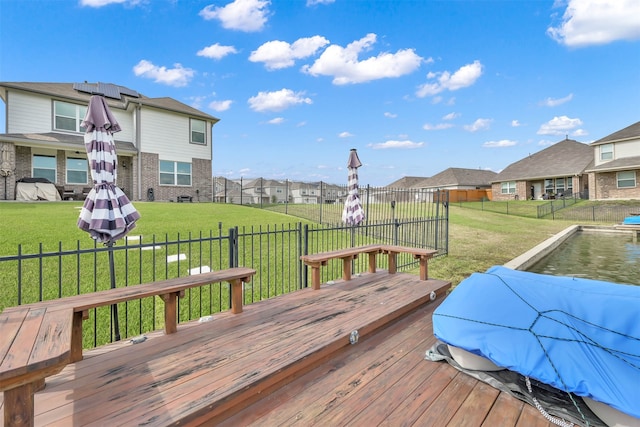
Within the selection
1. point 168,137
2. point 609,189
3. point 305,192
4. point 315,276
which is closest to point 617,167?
point 609,189

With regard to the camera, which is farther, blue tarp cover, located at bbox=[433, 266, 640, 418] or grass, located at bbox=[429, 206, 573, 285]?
grass, located at bbox=[429, 206, 573, 285]

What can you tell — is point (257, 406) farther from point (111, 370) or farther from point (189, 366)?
point (111, 370)

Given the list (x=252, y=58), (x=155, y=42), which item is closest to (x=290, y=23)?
(x=252, y=58)

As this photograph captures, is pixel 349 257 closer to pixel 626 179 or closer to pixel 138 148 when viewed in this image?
pixel 138 148

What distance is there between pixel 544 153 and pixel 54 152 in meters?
47.5

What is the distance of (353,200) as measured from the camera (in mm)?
8180

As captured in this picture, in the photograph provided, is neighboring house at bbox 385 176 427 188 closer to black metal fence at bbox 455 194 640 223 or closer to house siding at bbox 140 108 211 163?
black metal fence at bbox 455 194 640 223

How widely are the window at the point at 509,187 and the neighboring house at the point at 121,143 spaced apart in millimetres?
34757

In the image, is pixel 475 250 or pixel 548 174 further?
pixel 548 174

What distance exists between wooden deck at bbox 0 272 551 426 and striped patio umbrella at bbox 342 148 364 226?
15.2 feet

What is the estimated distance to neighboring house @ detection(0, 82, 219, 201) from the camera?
624 inches

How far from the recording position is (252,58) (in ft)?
51.9

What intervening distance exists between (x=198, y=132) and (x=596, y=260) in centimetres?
2170

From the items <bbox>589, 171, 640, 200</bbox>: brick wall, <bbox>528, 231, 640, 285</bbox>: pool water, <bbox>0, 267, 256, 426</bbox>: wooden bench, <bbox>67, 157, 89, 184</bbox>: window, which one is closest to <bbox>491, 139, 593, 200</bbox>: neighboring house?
<bbox>589, 171, 640, 200</bbox>: brick wall
